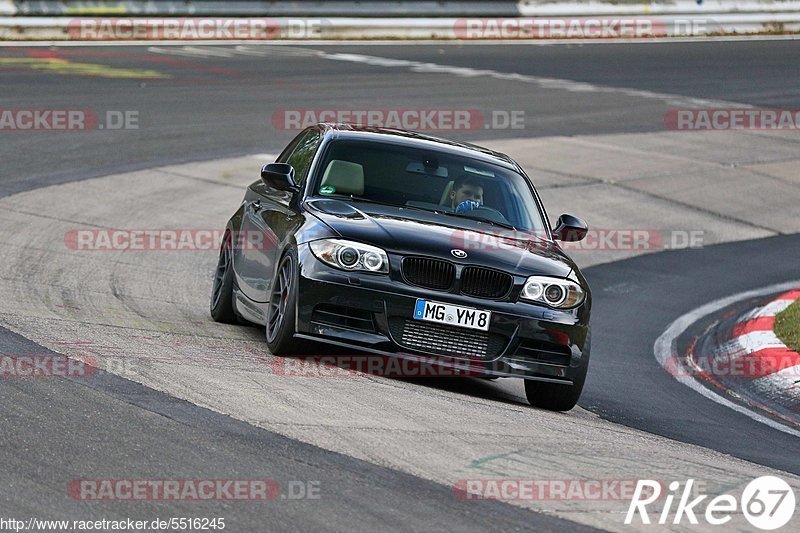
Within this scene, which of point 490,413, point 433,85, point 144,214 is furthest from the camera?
point 433,85

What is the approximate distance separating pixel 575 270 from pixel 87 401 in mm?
3272

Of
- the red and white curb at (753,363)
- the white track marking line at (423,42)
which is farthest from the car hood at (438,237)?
the white track marking line at (423,42)

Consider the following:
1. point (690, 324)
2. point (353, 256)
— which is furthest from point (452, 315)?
point (690, 324)

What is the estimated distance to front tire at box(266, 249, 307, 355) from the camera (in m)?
8.16

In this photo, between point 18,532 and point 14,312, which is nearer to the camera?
point 18,532

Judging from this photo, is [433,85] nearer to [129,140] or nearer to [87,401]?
[129,140]

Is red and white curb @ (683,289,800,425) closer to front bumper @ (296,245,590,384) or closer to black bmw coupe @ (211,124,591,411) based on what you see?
black bmw coupe @ (211,124,591,411)

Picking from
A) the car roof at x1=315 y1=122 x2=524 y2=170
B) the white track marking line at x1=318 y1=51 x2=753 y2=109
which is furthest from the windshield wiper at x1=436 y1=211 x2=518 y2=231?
the white track marking line at x1=318 y1=51 x2=753 y2=109

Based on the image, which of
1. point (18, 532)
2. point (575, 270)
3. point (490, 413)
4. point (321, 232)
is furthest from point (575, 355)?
point (18, 532)

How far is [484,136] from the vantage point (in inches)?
854

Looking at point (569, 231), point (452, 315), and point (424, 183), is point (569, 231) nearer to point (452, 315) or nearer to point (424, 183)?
point (424, 183)

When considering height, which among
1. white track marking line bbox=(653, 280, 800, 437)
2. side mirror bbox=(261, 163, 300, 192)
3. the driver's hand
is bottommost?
white track marking line bbox=(653, 280, 800, 437)

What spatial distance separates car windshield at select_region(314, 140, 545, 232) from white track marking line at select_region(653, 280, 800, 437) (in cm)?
181

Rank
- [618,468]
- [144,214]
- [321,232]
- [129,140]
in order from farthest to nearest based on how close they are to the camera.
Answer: [129,140]
[144,214]
[321,232]
[618,468]
